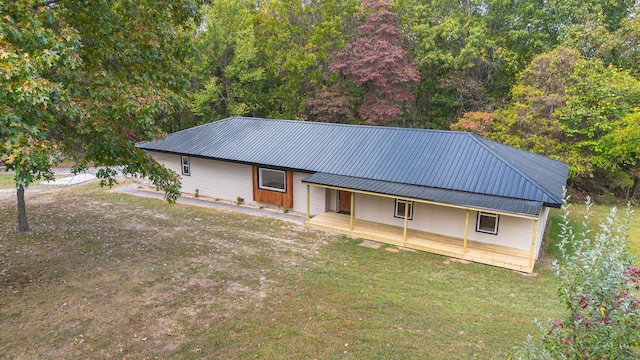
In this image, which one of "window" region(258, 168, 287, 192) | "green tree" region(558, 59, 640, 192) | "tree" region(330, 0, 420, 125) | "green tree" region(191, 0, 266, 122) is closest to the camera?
"window" region(258, 168, 287, 192)

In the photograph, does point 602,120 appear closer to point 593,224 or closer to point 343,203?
point 593,224

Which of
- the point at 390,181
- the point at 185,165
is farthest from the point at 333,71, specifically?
the point at 390,181

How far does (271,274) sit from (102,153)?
4960mm

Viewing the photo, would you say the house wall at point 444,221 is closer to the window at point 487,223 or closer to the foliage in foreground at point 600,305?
the window at point 487,223

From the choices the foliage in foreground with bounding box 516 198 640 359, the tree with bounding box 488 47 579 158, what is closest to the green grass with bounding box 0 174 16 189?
the foliage in foreground with bounding box 516 198 640 359

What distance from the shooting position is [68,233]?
1343 centimetres

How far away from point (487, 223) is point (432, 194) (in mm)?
2136

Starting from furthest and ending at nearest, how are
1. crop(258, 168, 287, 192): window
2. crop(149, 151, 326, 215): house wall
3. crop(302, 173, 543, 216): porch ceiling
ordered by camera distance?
1. crop(258, 168, 287, 192): window
2. crop(149, 151, 326, 215): house wall
3. crop(302, 173, 543, 216): porch ceiling

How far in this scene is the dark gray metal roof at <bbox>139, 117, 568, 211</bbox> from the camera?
41.5 feet

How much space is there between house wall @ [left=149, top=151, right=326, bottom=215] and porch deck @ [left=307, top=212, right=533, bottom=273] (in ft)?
3.54

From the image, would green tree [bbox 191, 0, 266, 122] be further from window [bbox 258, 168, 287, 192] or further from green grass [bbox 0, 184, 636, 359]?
green grass [bbox 0, 184, 636, 359]

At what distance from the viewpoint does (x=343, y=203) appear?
15664 mm

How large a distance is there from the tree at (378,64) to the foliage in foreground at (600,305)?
21137 mm

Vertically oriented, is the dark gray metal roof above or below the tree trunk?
above
